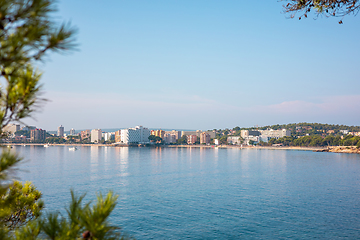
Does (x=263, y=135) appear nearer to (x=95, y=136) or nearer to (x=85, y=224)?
(x=95, y=136)

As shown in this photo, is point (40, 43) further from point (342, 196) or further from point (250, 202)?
point (342, 196)

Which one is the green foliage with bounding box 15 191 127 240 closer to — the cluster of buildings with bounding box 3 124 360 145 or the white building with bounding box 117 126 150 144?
the cluster of buildings with bounding box 3 124 360 145

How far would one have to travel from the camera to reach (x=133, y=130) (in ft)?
474

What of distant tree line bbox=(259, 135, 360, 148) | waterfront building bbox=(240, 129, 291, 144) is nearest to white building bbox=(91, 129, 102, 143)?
waterfront building bbox=(240, 129, 291, 144)

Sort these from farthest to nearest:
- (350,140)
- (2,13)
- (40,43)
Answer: (350,140) < (40,43) < (2,13)

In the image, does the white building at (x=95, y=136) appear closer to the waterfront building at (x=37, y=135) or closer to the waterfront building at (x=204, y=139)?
the waterfront building at (x=37, y=135)

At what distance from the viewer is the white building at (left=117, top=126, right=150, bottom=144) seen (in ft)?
471

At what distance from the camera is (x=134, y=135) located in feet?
474

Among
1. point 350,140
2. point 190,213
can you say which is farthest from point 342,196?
point 350,140

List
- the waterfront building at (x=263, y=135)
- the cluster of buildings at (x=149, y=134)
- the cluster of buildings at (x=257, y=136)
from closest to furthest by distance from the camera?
the cluster of buildings at (x=149, y=134), the cluster of buildings at (x=257, y=136), the waterfront building at (x=263, y=135)

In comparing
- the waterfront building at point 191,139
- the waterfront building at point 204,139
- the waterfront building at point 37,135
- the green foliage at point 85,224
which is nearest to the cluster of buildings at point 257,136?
the waterfront building at point 204,139

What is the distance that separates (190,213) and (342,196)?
14.6 m

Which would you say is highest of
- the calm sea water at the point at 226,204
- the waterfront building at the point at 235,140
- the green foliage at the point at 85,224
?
the green foliage at the point at 85,224

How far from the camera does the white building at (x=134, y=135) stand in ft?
471
